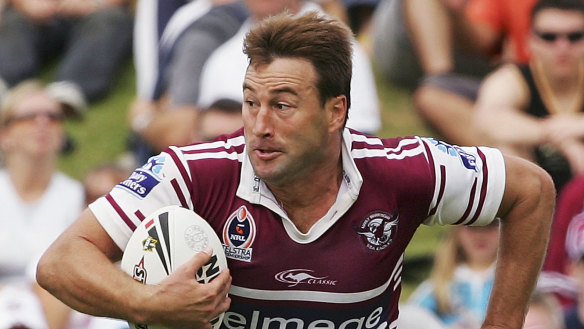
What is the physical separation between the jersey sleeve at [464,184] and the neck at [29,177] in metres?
4.54

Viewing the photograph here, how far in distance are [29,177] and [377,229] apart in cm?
466

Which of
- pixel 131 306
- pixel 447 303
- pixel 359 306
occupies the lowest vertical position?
pixel 447 303

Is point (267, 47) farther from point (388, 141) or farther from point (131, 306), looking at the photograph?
point (131, 306)

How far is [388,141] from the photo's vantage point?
5.18 metres

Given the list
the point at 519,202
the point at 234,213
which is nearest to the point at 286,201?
the point at 234,213

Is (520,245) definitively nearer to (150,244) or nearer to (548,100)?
(150,244)

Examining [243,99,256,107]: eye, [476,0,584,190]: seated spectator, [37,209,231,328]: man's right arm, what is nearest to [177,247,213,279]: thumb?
[37,209,231,328]: man's right arm

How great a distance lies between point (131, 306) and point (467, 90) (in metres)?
4.79

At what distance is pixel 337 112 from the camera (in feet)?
16.1

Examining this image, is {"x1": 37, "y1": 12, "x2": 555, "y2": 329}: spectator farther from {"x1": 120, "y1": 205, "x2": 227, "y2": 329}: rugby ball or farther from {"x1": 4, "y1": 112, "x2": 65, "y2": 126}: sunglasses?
{"x1": 4, "y1": 112, "x2": 65, "y2": 126}: sunglasses

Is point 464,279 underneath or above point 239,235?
underneath

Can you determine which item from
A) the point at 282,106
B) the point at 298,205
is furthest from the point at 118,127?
the point at 282,106

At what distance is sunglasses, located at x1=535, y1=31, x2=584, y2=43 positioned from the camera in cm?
821

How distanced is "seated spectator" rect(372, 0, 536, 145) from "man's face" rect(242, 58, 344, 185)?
3.88m
